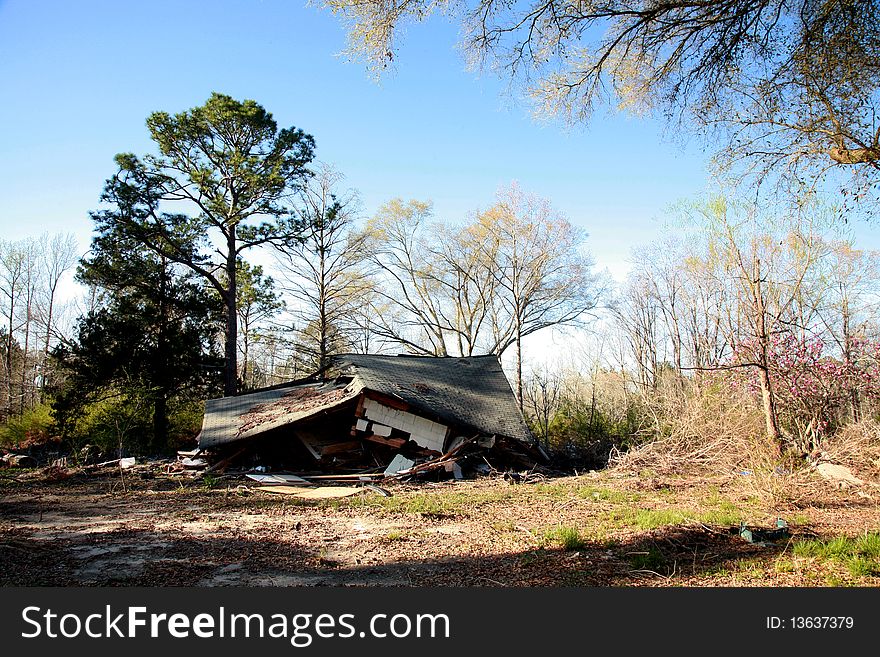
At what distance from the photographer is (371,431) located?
14891 mm

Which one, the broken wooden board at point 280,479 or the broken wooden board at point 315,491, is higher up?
the broken wooden board at point 280,479

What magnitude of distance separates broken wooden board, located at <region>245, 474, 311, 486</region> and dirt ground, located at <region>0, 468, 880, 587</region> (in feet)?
3.72

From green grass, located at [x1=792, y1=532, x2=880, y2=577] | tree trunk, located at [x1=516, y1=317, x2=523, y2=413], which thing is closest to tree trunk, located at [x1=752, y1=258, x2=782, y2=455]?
green grass, located at [x1=792, y1=532, x2=880, y2=577]

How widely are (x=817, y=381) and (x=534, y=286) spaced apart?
20.3 metres

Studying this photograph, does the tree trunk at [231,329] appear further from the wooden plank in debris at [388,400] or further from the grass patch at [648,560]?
the grass patch at [648,560]

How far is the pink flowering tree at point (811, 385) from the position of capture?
11867 mm

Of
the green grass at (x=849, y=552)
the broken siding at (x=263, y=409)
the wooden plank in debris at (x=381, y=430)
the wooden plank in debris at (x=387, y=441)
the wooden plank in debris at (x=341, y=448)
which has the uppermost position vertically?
the broken siding at (x=263, y=409)

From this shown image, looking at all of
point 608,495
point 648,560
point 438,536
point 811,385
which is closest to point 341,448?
point 608,495

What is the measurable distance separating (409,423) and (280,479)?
3706 mm

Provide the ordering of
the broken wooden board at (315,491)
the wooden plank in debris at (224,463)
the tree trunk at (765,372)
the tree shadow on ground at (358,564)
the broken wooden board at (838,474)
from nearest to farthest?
the tree shadow on ground at (358,564), the broken wooden board at (838,474), the tree trunk at (765,372), the broken wooden board at (315,491), the wooden plank in debris at (224,463)

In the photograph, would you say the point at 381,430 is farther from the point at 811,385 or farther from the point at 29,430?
the point at 29,430

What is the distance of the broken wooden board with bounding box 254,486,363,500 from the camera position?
10992 mm

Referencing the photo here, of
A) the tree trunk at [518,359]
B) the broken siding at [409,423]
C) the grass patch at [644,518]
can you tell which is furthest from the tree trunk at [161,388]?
the grass patch at [644,518]

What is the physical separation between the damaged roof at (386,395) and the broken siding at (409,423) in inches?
12.1
